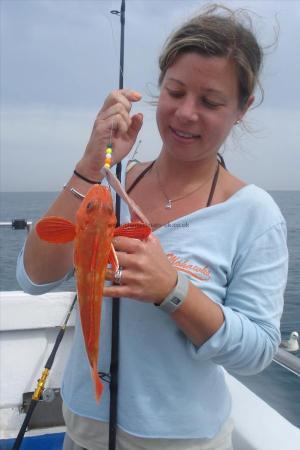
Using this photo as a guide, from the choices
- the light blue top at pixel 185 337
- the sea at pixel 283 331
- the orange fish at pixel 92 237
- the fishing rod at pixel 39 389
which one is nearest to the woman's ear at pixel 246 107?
the light blue top at pixel 185 337

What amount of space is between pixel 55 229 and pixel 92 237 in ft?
0.43

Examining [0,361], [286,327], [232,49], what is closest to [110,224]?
[232,49]

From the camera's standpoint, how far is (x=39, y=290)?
1.83 metres

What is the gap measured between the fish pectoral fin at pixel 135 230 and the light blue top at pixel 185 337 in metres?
0.33

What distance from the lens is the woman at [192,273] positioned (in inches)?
63.6

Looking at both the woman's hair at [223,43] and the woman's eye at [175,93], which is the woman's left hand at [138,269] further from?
the woman's hair at [223,43]

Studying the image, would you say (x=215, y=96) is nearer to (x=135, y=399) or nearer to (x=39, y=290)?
(x=39, y=290)

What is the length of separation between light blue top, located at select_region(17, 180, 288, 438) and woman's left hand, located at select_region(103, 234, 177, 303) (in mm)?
271

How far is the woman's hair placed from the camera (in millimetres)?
1675

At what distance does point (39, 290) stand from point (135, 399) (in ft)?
1.86

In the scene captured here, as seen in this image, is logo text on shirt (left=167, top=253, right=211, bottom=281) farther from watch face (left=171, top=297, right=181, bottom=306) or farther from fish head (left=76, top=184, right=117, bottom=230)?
fish head (left=76, top=184, right=117, bottom=230)

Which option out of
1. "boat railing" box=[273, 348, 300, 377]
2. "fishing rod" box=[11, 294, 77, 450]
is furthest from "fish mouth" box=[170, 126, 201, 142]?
"fishing rod" box=[11, 294, 77, 450]

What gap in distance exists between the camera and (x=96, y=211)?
4.42 feet

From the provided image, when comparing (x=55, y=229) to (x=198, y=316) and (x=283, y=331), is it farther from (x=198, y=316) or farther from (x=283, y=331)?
(x=283, y=331)
